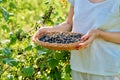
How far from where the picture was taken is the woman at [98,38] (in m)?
2.18

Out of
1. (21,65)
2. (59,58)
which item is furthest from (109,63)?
(21,65)

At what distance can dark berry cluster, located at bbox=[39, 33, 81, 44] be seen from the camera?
2.22m

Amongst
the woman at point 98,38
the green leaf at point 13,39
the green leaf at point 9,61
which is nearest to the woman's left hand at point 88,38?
the woman at point 98,38

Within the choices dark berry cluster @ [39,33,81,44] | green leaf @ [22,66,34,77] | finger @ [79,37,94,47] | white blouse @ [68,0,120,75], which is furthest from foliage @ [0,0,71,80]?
finger @ [79,37,94,47]

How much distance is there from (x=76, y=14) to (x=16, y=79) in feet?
2.28

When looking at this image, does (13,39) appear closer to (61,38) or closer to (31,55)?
(31,55)

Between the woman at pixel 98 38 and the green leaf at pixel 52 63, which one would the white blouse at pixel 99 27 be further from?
the green leaf at pixel 52 63

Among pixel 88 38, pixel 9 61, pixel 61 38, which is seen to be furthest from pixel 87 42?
pixel 9 61

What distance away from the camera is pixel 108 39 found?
219cm

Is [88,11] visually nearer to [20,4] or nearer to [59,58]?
[59,58]

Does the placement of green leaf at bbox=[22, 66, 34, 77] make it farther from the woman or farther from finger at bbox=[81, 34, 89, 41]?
finger at bbox=[81, 34, 89, 41]

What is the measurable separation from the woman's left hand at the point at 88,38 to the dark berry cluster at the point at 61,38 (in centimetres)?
6

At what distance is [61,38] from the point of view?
89.1 inches

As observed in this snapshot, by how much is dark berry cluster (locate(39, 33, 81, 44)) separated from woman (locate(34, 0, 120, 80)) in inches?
1.9
